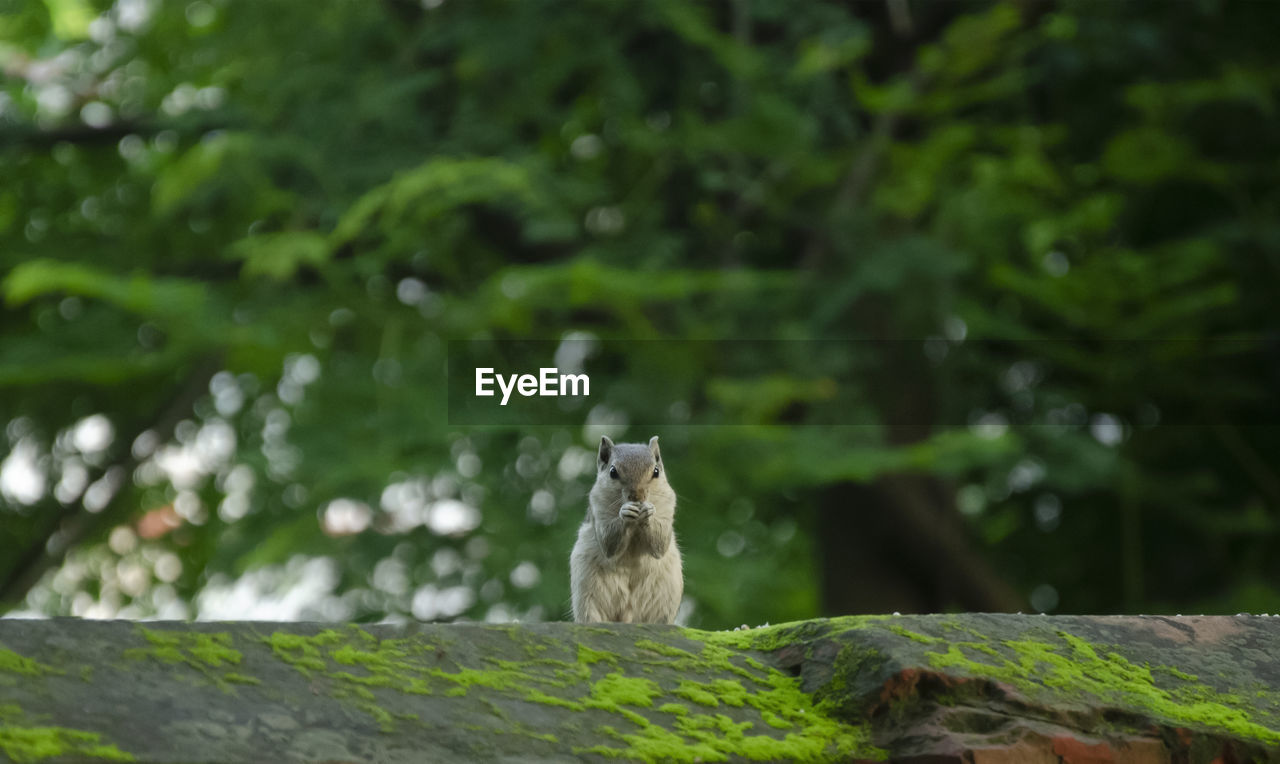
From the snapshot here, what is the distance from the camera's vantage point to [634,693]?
1.86 metres

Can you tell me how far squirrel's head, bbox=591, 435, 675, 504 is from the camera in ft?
8.43

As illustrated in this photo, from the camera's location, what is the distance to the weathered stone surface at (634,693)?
5.01ft

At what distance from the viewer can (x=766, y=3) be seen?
6.66 metres

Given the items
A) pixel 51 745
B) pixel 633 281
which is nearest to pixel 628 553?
pixel 51 745

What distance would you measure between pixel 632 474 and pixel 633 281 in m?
3.40

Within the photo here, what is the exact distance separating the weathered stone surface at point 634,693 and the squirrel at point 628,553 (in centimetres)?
35

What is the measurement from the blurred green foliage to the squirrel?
326 centimetres

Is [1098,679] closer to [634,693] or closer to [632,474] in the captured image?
[634,693]

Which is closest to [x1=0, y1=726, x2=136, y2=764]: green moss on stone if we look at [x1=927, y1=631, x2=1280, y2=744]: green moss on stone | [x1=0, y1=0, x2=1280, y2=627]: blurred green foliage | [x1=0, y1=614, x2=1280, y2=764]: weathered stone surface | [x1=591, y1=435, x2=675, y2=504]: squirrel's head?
[x1=0, y1=614, x2=1280, y2=764]: weathered stone surface

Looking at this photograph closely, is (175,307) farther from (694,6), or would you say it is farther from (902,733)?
(902,733)

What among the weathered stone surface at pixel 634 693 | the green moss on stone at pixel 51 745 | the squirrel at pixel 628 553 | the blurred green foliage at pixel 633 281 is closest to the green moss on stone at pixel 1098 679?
the weathered stone surface at pixel 634 693

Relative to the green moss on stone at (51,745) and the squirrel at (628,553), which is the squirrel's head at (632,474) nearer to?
the squirrel at (628,553)

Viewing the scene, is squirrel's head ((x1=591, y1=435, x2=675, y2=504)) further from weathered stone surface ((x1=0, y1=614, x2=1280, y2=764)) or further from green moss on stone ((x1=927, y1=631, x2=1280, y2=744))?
green moss on stone ((x1=927, y1=631, x2=1280, y2=744))

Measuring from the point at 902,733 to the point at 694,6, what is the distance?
20.1ft
